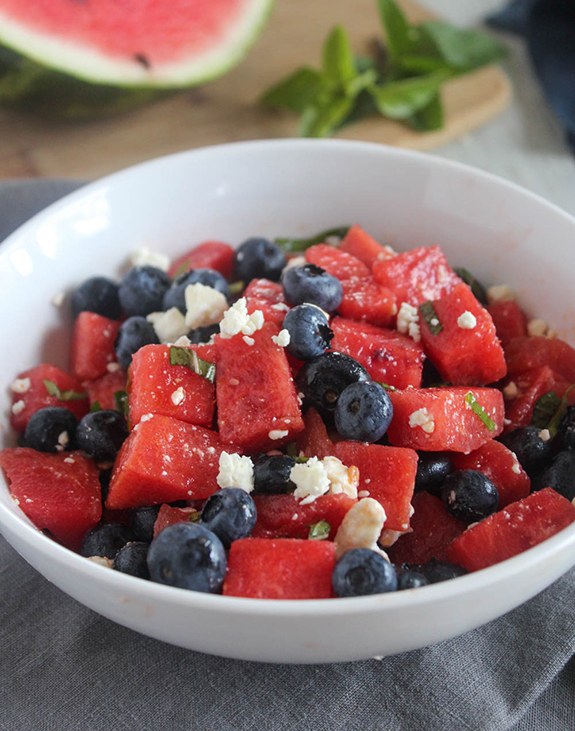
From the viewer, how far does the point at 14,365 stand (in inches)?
85.7

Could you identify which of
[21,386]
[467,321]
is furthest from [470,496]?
[21,386]

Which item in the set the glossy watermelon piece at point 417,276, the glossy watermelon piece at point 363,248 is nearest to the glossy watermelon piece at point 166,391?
the glossy watermelon piece at point 417,276

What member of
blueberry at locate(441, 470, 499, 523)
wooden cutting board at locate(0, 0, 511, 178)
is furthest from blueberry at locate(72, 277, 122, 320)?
wooden cutting board at locate(0, 0, 511, 178)

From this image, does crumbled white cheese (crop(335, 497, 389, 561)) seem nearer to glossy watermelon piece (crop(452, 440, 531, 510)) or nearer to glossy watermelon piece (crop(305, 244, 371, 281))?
glossy watermelon piece (crop(452, 440, 531, 510))

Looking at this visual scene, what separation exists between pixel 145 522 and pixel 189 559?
32 cm

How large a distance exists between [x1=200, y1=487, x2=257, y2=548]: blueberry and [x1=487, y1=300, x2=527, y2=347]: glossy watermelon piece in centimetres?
104

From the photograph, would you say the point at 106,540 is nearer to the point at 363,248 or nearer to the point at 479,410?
the point at 479,410

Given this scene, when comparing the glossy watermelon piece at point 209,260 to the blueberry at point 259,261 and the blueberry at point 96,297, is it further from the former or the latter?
the blueberry at point 96,297

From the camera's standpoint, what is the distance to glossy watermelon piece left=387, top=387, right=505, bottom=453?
1781 millimetres

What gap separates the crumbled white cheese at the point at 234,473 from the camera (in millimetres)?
1665

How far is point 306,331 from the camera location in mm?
1851

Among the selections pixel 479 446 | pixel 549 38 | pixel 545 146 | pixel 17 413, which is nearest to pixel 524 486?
pixel 479 446

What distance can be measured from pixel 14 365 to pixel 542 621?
1.58 metres

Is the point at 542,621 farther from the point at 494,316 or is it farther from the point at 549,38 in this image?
the point at 549,38
